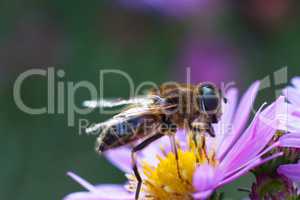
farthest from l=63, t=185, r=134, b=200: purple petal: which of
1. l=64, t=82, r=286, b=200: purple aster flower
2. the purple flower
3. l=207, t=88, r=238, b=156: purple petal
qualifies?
the purple flower

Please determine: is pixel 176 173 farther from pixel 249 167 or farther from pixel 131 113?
pixel 249 167

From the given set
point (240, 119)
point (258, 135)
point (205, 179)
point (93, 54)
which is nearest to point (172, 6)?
point (93, 54)

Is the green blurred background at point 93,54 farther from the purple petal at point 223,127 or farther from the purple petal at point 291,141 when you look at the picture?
the purple petal at point 291,141

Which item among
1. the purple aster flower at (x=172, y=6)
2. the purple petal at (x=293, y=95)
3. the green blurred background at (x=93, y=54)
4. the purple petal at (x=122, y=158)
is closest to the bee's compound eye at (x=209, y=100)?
the purple petal at (x=293, y=95)

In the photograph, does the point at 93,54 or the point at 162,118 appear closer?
the point at 162,118

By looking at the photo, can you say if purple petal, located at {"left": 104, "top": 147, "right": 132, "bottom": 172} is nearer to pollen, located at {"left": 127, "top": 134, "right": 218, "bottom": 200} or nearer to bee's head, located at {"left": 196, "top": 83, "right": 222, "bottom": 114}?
pollen, located at {"left": 127, "top": 134, "right": 218, "bottom": 200}

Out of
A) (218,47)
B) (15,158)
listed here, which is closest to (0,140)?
(15,158)
